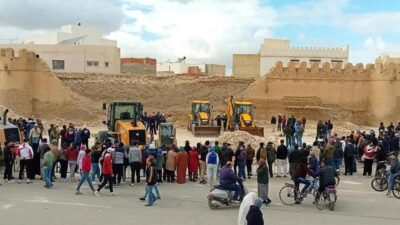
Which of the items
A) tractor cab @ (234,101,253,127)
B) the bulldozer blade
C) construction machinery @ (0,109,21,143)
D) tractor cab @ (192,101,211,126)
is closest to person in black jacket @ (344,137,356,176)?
construction machinery @ (0,109,21,143)

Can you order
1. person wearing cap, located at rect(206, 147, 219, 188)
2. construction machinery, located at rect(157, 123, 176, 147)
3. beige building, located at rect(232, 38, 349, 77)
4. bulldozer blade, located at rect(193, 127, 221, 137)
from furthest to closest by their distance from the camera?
beige building, located at rect(232, 38, 349, 77) < bulldozer blade, located at rect(193, 127, 221, 137) < construction machinery, located at rect(157, 123, 176, 147) < person wearing cap, located at rect(206, 147, 219, 188)

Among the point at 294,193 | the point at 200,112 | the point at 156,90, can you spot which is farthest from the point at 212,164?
the point at 156,90

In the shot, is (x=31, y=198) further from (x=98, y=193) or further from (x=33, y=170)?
(x=33, y=170)

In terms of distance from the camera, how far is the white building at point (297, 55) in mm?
59250

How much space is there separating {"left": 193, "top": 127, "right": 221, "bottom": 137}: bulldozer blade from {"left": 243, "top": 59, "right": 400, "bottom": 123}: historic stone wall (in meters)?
10.9

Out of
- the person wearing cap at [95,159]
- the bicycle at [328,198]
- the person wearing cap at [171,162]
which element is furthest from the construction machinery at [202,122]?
the bicycle at [328,198]

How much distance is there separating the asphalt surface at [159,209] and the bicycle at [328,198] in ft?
0.48

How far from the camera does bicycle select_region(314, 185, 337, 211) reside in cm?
1234

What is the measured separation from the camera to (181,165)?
51.4 ft

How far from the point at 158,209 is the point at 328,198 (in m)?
3.69

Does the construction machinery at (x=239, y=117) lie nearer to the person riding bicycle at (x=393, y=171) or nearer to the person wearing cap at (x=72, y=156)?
the person wearing cap at (x=72, y=156)

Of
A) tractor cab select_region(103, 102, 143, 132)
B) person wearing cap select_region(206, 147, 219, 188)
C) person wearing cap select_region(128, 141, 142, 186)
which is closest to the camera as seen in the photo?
person wearing cap select_region(206, 147, 219, 188)

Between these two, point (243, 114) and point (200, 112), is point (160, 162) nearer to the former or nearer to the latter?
point (243, 114)

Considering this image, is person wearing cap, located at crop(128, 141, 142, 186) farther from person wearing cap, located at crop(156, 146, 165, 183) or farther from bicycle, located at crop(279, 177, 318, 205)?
bicycle, located at crop(279, 177, 318, 205)
